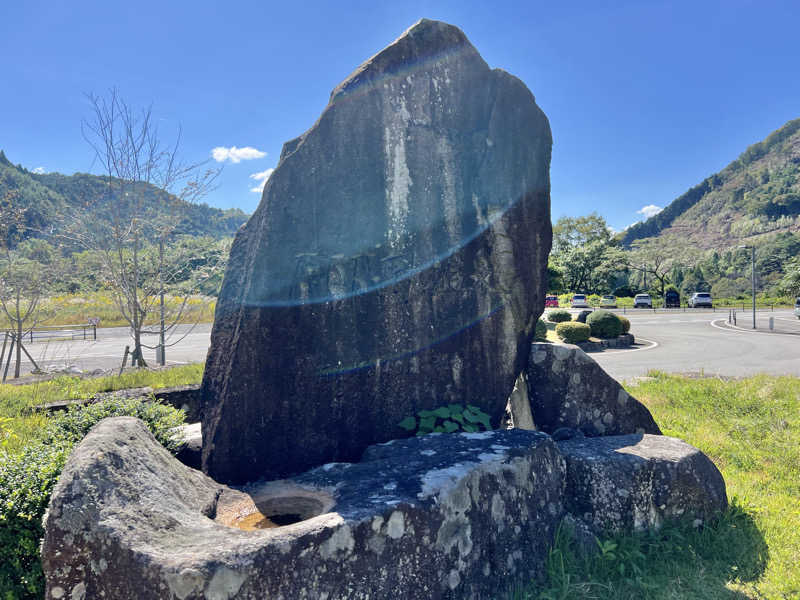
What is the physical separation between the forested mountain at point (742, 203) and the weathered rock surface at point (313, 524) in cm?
11224

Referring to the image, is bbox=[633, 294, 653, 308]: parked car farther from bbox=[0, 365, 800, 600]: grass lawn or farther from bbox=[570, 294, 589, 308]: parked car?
bbox=[0, 365, 800, 600]: grass lawn

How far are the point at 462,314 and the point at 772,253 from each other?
7927cm

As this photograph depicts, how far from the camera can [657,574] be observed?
316cm

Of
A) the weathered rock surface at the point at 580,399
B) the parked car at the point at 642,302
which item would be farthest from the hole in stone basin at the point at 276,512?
the parked car at the point at 642,302

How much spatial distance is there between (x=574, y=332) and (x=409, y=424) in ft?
50.2

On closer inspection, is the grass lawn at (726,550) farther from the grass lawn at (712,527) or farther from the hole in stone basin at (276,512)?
the hole in stone basin at (276,512)

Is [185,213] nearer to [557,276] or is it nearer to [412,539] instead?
[412,539]

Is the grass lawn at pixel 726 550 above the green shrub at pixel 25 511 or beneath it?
beneath

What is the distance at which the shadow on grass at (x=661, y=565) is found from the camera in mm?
2896

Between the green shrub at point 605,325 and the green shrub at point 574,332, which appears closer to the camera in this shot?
the green shrub at point 574,332

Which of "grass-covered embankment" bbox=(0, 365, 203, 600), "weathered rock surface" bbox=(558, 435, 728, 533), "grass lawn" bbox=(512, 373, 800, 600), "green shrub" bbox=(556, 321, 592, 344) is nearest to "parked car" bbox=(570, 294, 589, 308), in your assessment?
"green shrub" bbox=(556, 321, 592, 344)

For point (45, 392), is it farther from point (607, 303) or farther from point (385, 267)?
point (607, 303)

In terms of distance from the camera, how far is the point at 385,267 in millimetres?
4160

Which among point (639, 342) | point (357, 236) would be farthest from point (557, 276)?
point (357, 236)
